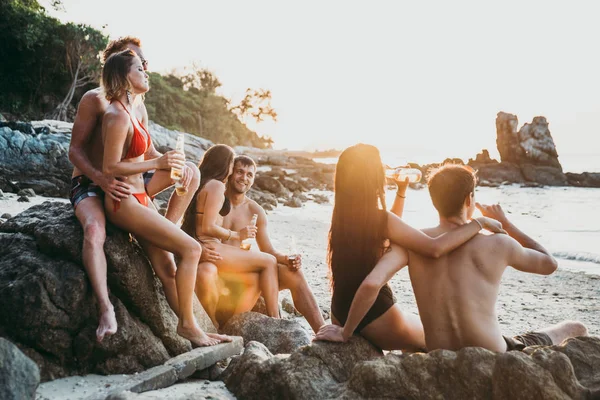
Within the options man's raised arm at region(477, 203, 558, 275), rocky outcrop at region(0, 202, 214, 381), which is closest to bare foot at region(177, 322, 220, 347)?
rocky outcrop at region(0, 202, 214, 381)

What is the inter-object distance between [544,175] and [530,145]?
470 cm

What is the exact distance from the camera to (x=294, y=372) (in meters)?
3.17

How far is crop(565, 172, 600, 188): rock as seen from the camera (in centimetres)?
4775

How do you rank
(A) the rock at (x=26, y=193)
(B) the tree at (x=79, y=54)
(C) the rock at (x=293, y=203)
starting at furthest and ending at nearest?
(B) the tree at (x=79, y=54), (C) the rock at (x=293, y=203), (A) the rock at (x=26, y=193)

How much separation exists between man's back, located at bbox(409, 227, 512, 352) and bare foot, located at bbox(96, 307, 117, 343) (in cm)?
215

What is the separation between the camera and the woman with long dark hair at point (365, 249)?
3.64 meters

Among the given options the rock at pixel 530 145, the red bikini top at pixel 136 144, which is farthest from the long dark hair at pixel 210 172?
the rock at pixel 530 145

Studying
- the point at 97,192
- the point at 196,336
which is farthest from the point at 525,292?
the point at 97,192

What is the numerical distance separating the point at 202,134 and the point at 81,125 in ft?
152

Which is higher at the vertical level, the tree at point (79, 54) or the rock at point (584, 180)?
the tree at point (79, 54)

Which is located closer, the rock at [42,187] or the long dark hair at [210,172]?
the long dark hair at [210,172]

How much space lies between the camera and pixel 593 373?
9.82 feet

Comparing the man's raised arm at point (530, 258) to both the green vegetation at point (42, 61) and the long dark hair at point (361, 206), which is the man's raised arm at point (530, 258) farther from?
the green vegetation at point (42, 61)

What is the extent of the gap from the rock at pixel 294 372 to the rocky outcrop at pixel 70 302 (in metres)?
0.78
